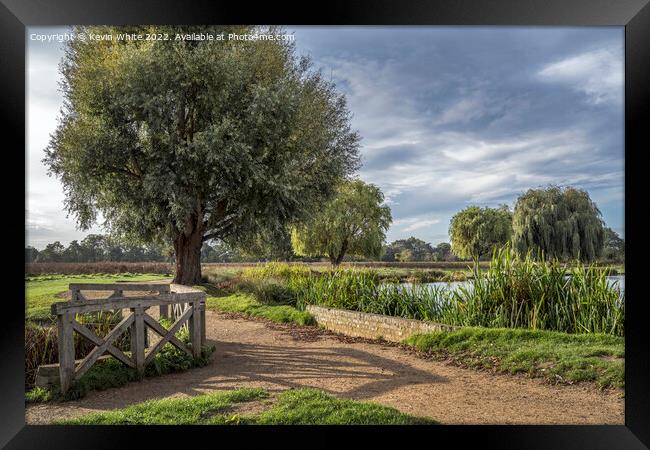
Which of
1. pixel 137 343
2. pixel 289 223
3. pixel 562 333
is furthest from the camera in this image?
pixel 289 223

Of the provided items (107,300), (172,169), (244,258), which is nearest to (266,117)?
(172,169)

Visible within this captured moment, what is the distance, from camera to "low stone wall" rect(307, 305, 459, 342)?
7.94m

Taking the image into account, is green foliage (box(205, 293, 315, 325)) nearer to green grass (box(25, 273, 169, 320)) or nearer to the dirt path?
the dirt path

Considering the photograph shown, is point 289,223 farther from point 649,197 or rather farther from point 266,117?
point 649,197

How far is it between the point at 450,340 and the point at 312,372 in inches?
92.8

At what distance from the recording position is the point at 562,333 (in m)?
6.75

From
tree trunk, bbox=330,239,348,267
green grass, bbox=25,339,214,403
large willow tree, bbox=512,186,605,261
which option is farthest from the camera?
large willow tree, bbox=512,186,605,261

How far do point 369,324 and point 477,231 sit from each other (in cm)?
346

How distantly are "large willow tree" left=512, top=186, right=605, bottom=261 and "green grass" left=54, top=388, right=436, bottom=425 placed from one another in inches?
420

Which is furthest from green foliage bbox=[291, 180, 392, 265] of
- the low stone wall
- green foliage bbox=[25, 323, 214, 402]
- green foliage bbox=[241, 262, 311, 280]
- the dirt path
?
green foliage bbox=[25, 323, 214, 402]

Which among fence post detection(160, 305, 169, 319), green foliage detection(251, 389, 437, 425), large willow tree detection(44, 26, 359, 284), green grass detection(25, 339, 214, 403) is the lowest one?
green foliage detection(251, 389, 437, 425)

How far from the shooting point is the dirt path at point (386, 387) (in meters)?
4.79

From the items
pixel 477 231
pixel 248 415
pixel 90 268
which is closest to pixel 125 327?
pixel 248 415
